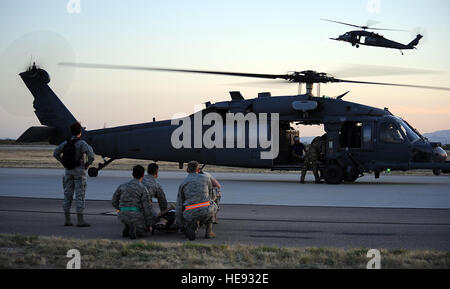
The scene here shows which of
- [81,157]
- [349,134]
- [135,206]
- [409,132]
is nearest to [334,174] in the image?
[349,134]

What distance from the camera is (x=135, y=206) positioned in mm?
9000

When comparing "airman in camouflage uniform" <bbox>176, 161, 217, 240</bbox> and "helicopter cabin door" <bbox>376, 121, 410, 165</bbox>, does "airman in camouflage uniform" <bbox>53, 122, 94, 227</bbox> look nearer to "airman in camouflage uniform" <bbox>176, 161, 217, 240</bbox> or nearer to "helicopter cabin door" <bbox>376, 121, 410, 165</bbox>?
"airman in camouflage uniform" <bbox>176, 161, 217, 240</bbox>

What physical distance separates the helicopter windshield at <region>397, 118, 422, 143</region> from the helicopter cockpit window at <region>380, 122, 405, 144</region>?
0.72 feet

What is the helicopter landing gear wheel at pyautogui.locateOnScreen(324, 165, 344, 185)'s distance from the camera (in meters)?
19.9

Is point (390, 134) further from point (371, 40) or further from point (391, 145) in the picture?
point (371, 40)

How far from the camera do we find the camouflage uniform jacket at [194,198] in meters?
Result: 8.87

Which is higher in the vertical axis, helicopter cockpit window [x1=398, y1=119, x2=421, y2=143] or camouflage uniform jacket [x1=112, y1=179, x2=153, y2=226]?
helicopter cockpit window [x1=398, y1=119, x2=421, y2=143]

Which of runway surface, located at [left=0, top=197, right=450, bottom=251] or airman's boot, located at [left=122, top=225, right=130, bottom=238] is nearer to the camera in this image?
runway surface, located at [left=0, top=197, right=450, bottom=251]

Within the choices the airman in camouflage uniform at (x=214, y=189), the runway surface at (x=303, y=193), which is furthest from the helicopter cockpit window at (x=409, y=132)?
the airman in camouflage uniform at (x=214, y=189)

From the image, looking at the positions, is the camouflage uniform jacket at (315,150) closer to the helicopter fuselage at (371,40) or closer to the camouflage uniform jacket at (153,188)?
the camouflage uniform jacket at (153,188)

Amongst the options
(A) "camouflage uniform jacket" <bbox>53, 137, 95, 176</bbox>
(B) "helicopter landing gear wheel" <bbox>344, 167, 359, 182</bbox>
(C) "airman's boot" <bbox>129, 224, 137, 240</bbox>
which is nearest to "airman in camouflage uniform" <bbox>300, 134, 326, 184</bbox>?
(B) "helicopter landing gear wheel" <bbox>344, 167, 359, 182</bbox>

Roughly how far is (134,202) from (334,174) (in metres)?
12.2
